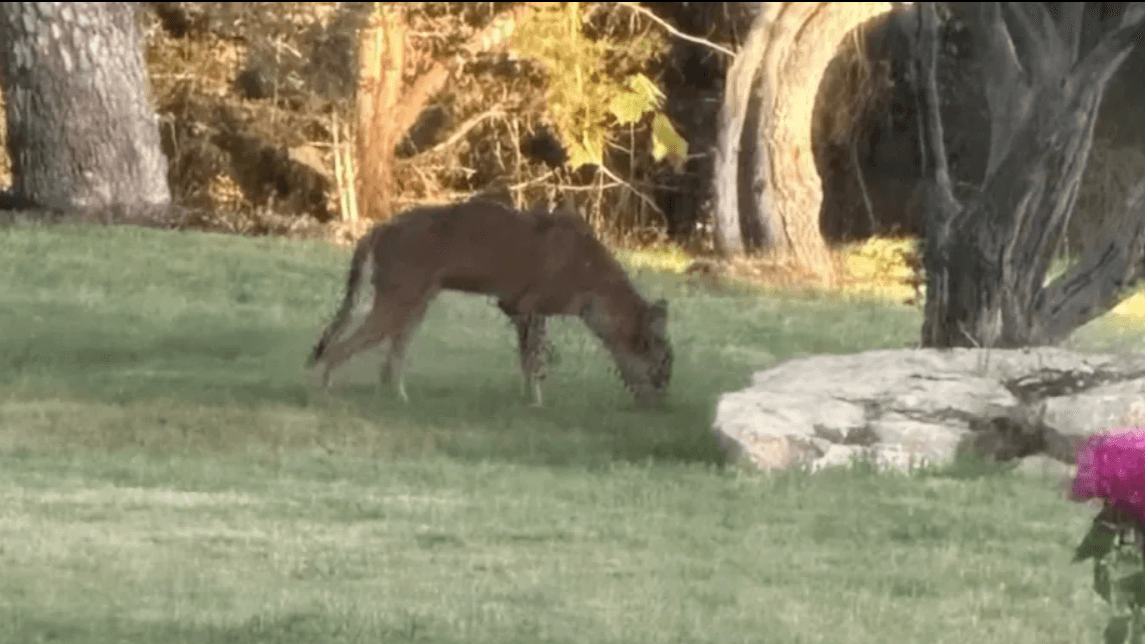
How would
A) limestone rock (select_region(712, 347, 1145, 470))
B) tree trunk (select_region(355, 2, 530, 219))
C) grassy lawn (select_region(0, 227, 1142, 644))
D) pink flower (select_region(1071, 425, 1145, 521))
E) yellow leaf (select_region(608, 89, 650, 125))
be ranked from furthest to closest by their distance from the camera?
tree trunk (select_region(355, 2, 530, 219)) → yellow leaf (select_region(608, 89, 650, 125)) → limestone rock (select_region(712, 347, 1145, 470)) → grassy lawn (select_region(0, 227, 1142, 644)) → pink flower (select_region(1071, 425, 1145, 521))

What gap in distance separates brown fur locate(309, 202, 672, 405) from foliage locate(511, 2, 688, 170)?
15.5m

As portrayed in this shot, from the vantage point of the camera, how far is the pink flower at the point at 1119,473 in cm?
625

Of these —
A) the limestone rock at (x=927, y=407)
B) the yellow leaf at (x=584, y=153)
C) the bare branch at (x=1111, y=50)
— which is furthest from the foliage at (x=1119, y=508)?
the yellow leaf at (x=584, y=153)

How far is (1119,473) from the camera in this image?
627cm

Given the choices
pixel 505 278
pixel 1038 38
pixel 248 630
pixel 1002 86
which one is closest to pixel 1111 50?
pixel 1038 38

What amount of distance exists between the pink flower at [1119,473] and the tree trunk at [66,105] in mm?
18091

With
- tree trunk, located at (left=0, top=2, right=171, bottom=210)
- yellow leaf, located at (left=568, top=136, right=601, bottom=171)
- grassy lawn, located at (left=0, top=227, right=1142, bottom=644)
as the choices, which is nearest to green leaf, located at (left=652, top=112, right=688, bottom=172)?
yellow leaf, located at (left=568, top=136, right=601, bottom=171)

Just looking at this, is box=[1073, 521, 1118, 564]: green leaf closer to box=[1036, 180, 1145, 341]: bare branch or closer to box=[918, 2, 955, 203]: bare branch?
box=[918, 2, 955, 203]: bare branch

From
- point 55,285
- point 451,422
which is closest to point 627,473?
point 451,422

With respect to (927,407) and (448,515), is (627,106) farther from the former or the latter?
(448,515)

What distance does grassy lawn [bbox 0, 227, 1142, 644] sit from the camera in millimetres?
8469

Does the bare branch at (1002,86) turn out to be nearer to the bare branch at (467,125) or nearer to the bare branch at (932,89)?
the bare branch at (932,89)

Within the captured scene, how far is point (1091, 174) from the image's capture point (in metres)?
30.9

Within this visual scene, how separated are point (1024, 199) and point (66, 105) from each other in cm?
1163
